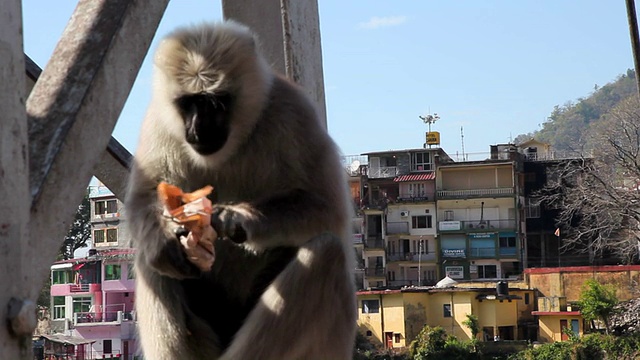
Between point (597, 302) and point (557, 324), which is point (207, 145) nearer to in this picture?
point (597, 302)

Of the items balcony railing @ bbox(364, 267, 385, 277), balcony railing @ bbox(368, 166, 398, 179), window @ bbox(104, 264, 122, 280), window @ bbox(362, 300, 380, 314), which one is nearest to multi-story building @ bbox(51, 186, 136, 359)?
window @ bbox(104, 264, 122, 280)

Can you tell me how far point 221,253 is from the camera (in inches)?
146

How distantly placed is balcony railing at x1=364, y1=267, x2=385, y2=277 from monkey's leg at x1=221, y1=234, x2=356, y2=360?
61090 millimetres

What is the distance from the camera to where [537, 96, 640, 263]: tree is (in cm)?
5003

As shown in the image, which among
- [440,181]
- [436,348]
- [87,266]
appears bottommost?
[436,348]

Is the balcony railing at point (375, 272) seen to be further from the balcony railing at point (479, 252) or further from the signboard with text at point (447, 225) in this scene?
the balcony railing at point (479, 252)

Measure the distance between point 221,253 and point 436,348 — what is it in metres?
49.7

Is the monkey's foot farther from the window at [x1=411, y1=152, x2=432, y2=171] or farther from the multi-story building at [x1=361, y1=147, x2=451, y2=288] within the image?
the window at [x1=411, y1=152, x2=432, y2=171]

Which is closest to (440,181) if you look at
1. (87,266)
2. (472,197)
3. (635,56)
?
(472,197)

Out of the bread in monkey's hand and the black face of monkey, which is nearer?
the bread in monkey's hand

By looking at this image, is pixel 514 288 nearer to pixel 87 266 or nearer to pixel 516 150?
pixel 516 150

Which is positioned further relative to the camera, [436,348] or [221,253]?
[436,348]

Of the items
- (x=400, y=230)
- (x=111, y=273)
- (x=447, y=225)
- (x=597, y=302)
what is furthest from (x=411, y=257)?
(x=111, y=273)

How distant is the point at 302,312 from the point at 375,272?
202 feet
